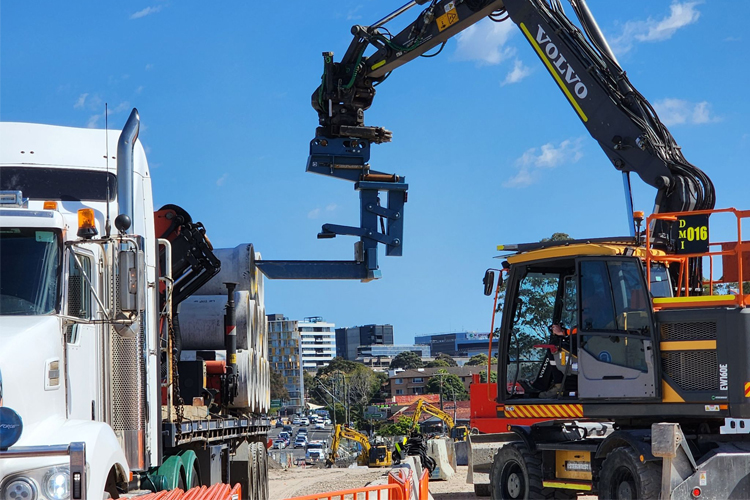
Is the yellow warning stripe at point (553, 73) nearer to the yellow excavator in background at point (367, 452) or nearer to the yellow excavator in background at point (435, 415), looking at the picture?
the yellow excavator in background at point (367, 452)

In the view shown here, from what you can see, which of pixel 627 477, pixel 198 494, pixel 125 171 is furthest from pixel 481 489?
pixel 125 171

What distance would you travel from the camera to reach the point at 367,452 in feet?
129

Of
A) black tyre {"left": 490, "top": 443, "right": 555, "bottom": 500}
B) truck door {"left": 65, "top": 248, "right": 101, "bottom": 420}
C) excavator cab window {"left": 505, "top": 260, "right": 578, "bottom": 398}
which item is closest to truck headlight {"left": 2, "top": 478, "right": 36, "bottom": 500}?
truck door {"left": 65, "top": 248, "right": 101, "bottom": 420}

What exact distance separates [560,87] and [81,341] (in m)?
8.74

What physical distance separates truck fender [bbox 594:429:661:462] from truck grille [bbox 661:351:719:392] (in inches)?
28.5

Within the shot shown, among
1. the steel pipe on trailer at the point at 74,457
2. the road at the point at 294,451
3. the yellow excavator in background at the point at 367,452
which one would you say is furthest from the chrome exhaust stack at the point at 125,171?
the yellow excavator in background at the point at 367,452

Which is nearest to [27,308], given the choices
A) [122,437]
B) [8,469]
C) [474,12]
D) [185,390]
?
[8,469]

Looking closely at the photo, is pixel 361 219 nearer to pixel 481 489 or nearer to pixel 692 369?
pixel 481 489

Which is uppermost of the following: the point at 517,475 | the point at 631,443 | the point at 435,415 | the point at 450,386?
the point at 631,443

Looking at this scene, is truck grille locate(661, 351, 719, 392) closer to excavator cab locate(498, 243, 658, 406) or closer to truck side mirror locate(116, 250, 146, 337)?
excavator cab locate(498, 243, 658, 406)

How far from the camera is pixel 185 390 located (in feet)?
39.3

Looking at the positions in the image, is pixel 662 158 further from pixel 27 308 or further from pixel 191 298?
pixel 27 308

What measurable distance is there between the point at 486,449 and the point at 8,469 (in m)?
10.8

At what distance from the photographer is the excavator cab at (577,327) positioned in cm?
1081
